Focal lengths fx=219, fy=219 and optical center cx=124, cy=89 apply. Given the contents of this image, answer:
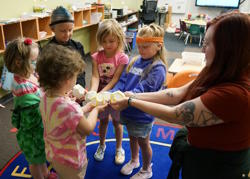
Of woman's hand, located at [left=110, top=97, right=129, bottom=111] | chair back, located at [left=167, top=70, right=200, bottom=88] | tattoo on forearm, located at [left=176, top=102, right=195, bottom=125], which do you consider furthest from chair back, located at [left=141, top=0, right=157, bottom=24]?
tattoo on forearm, located at [left=176, top=102, right=195, bottom=125]

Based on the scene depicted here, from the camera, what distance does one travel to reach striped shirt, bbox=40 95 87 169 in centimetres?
122

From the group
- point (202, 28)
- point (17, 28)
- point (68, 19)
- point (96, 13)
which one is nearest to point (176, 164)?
point (68, 19)

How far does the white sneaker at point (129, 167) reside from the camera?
6.95 feet

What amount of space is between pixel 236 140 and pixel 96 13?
5094mm

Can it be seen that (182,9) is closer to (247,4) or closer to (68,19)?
(247,4)

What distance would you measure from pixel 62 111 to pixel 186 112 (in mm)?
664

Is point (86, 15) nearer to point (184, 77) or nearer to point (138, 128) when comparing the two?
point (184, 77)

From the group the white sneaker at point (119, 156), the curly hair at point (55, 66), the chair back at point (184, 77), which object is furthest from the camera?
the chair back at point (184, 77)

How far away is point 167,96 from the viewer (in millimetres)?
1510

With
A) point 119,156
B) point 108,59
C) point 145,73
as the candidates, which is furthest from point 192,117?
point 119,156

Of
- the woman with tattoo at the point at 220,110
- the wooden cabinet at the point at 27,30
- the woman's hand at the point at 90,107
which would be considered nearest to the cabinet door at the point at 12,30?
the wooden cabinet at the point at 27,30

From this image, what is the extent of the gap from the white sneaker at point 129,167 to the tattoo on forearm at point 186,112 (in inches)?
47.6

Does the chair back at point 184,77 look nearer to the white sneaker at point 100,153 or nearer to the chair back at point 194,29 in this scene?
the white sneaker at point 100,153

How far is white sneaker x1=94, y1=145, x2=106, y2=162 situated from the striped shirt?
35.7 inches
